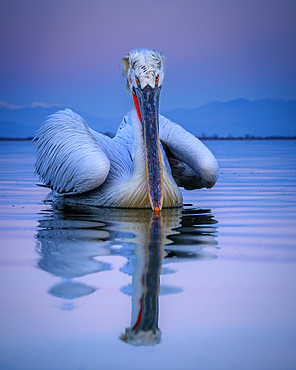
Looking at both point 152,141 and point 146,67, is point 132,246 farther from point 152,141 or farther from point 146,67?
point 146,67

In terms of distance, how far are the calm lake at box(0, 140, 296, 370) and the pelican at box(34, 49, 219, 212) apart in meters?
0.58

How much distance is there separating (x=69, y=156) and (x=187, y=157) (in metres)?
1.23

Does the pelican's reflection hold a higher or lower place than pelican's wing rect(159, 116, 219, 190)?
lower

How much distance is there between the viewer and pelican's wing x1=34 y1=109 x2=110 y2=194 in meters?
6.28

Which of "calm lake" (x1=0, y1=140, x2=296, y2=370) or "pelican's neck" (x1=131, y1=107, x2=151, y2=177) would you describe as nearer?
"calm lake" (x1=0, y1=140, x2=296, y2=370)

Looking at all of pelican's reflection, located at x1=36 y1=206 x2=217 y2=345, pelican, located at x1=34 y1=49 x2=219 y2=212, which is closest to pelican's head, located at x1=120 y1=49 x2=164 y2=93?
pelican, located at x1=34 y1=49 x2=219 y2=212

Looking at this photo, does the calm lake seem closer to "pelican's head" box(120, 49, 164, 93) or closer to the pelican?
the pelican

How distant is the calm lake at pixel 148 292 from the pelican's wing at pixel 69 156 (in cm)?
71

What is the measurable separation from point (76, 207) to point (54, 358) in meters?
4.44

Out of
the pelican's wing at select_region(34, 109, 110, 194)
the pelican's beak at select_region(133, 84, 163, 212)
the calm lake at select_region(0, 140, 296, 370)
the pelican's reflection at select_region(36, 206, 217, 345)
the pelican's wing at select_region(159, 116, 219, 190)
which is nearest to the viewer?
the calm lake at select_region(0, 140, 296, 370)

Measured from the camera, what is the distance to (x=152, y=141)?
20.2ft

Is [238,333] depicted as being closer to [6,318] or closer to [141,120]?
[6,318]

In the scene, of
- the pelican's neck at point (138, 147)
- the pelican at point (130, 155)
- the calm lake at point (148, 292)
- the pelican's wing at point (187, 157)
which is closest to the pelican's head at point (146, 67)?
the pelican at point (130, 155)

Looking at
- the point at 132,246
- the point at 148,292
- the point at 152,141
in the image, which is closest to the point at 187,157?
the point at 152,141
